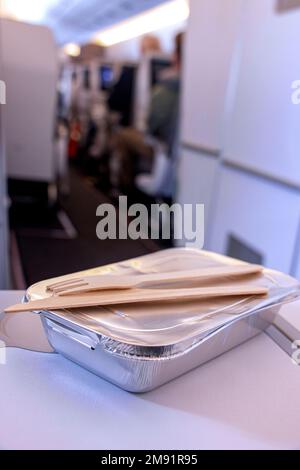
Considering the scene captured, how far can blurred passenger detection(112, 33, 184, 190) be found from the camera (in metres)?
2.37

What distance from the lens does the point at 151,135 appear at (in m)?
2.64

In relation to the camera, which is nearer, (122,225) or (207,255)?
(207,255)

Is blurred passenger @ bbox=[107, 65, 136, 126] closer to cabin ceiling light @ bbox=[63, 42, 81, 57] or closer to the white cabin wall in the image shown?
the white cabin wall

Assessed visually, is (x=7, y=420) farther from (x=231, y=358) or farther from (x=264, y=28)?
(x=264, y=28)

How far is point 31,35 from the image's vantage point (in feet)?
6.62

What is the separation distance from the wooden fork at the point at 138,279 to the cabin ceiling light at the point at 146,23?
3.78 metres

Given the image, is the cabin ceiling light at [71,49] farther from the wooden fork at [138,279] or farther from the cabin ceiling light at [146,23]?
the wooden fork at [138,279]

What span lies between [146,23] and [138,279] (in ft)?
18.3

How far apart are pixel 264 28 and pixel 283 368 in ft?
3.91

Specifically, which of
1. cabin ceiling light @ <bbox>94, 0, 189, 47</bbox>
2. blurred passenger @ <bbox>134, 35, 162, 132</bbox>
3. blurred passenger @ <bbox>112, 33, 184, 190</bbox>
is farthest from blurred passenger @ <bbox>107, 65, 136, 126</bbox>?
cabin ceiling light @ <bbox>94, 0, 189, 47</bbox>

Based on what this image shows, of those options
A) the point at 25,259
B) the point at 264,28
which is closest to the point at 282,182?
the point at 264,28

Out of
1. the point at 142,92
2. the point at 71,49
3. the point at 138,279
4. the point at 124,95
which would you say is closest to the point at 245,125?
the point at 138,279

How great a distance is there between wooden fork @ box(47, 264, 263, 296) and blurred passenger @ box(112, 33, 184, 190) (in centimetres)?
191

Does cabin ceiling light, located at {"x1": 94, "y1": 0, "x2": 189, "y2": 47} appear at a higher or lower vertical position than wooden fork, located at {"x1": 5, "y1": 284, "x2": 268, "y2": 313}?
higher
